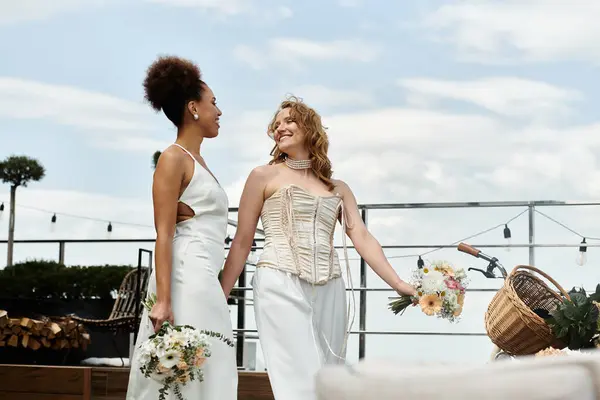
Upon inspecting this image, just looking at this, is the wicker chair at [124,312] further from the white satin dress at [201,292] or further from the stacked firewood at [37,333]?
the white satin dress at [201,292]

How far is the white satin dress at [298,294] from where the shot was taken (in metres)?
3.39

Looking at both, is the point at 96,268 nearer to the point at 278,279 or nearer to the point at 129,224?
the point at 129,224

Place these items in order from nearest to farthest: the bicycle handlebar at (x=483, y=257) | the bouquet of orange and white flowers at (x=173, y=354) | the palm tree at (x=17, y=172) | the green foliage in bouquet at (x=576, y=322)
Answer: the bouquet of orange and white flowers at (x=173, y=354), the green foliage in bouquet at (x=576, y=322), the bicycle handlebar at (x=483, y=257), the palm tree at (x=17, y=172)

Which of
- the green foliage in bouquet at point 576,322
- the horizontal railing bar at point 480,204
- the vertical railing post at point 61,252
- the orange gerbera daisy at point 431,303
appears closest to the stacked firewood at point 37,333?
the horizontal railing bar at point 480,204

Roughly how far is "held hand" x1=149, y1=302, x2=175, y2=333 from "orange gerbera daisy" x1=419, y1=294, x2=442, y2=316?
0.95 meters

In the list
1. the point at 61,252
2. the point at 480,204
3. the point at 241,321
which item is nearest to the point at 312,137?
the point at 480,204

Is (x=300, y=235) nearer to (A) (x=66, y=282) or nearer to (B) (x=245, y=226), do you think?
(B) (x=245, y=226)

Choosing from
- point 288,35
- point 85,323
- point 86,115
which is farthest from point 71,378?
point 86,115

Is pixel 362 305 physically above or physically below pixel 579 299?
below

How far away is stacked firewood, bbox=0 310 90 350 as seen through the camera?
5.97 m

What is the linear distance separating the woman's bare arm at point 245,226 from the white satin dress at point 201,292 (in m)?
0.21

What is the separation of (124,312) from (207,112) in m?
5.14

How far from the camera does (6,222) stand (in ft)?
33.8

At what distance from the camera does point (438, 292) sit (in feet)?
11.6
